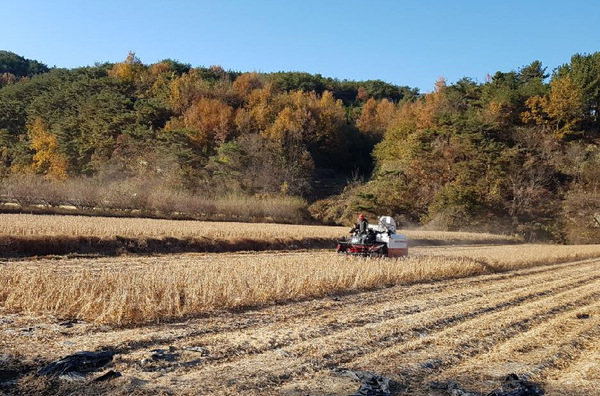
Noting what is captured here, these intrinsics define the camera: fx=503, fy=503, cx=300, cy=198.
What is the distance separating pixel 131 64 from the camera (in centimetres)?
8538

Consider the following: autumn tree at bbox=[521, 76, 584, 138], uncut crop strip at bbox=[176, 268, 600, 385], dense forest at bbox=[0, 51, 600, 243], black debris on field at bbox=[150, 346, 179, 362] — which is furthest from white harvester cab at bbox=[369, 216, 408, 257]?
autumn tree at bbox=[521, 76, 584, 138]

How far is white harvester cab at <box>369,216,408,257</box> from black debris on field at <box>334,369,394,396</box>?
1184 cm

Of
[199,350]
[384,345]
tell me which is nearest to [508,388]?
[384,345]

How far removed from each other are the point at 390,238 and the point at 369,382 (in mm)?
12314

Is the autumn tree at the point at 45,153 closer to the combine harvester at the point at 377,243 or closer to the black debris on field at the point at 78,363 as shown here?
the combine harvester at the point at 377,243

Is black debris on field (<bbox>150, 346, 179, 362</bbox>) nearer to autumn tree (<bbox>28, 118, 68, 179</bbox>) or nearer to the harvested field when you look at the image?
the harvested field

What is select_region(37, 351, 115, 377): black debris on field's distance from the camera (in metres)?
5.17

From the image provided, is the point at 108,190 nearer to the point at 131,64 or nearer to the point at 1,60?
the point at 131,64

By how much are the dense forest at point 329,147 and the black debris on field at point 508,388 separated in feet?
115

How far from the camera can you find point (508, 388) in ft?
17.6

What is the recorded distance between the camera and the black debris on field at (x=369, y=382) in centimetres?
507

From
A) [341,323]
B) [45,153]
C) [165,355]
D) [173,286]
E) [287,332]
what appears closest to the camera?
[165,355]

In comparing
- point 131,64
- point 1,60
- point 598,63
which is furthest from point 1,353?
point 1,60

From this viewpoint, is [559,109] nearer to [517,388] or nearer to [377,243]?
[377,243]
